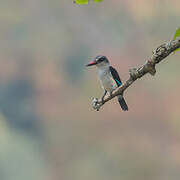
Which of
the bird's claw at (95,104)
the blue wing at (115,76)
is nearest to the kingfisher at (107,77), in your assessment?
the blue wing at (115,76)

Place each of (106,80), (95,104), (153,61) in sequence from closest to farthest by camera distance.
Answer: (153,61), (95,104), (106,80)

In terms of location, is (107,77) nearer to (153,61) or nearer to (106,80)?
(106,80)

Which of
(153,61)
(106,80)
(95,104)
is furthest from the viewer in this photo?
(106,80)

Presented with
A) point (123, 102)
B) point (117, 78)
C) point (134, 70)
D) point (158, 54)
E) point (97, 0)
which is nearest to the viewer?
point (97, 0)

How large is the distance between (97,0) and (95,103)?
1413 millimetres

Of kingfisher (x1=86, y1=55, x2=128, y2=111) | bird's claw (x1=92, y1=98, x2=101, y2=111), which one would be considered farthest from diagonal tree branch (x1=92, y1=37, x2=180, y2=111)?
kingfisher (x1=86, y1=55, x2=128, y2=111)

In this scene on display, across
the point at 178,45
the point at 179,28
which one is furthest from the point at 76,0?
the point at 178,45

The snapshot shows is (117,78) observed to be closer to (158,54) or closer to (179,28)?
(158,54)

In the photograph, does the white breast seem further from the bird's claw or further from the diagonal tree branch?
the diagonal tree branch

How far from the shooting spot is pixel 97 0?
1.05 m

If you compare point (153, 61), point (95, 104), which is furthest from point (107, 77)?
point (153, 61)

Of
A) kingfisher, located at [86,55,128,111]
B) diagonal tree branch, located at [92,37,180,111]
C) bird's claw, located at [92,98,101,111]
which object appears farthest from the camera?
kingfisher, located at [86,55,128,111]

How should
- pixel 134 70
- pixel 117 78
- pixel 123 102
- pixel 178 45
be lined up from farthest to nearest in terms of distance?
pixel 117 78 → pixel 123 102 → pixel 134 70 → pixel 178 45

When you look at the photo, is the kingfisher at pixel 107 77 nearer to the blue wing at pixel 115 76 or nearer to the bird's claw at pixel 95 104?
the blue wing at pixel 115 76
